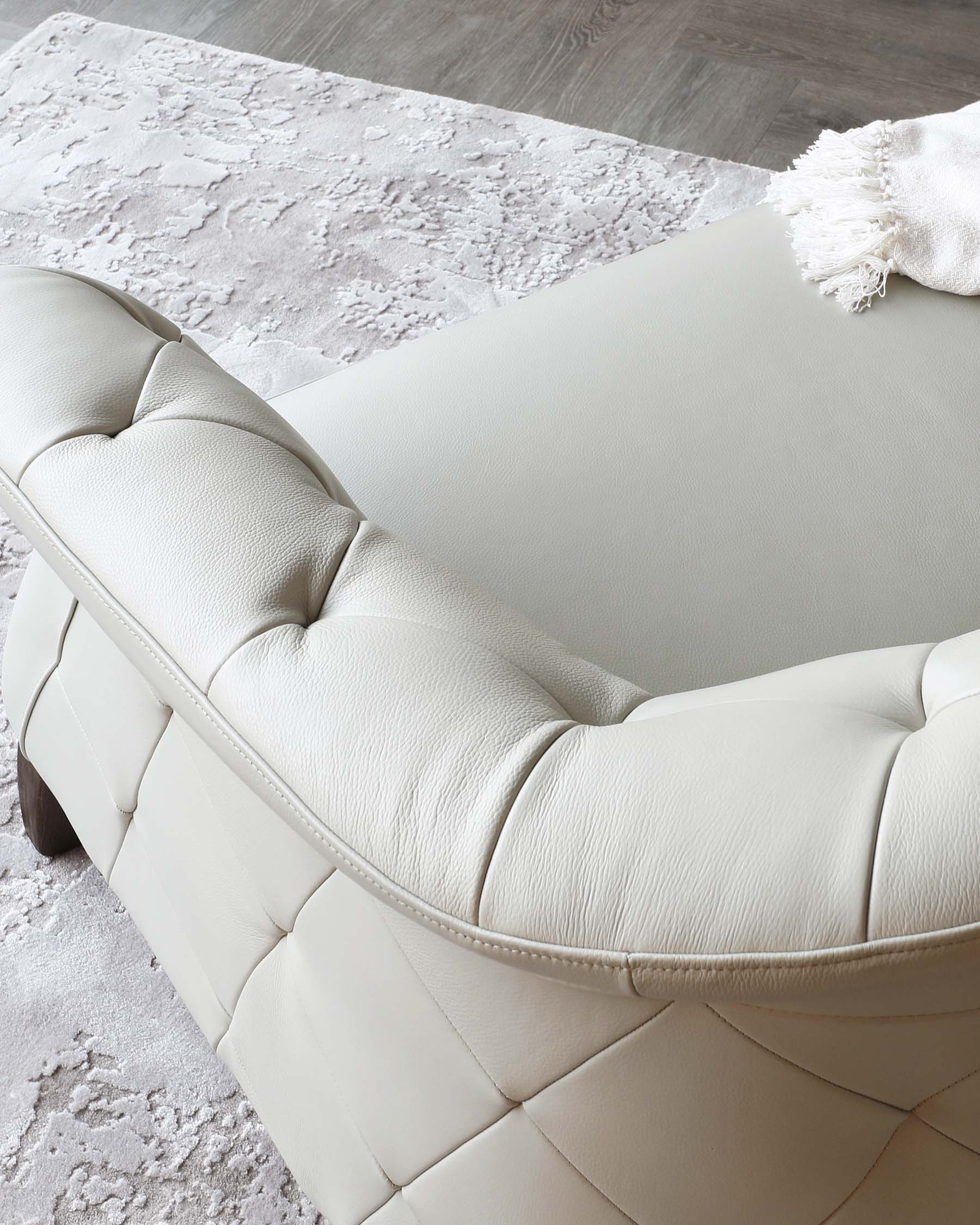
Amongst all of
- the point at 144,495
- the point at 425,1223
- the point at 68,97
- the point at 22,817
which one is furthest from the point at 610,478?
the point at 68,97

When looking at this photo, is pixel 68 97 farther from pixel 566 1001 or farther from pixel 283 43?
pixel 566 1001

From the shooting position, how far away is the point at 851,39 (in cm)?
202

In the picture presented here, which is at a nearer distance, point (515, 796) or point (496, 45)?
point (515, 796)

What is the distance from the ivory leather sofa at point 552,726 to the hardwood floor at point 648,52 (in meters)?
1.05

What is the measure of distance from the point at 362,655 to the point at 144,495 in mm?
158

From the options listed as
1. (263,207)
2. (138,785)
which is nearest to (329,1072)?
(138,785)

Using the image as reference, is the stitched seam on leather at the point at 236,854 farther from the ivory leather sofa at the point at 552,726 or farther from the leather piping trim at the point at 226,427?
the leather piping trim at the point at 226,427

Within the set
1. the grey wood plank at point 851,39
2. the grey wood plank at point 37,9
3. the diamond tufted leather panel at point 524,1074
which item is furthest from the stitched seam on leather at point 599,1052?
the grey wood plank at point 37,9

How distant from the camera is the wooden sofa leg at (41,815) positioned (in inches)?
40.9

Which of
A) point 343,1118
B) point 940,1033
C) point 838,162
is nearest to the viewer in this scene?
point 940,1033

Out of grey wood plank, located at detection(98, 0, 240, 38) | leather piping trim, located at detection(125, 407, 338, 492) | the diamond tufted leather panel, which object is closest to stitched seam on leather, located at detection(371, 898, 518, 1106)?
the diamond tufted leather panel

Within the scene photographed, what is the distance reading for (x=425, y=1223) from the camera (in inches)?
25.6

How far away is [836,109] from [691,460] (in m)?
1.35

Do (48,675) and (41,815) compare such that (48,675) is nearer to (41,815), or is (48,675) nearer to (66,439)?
(41,815)
